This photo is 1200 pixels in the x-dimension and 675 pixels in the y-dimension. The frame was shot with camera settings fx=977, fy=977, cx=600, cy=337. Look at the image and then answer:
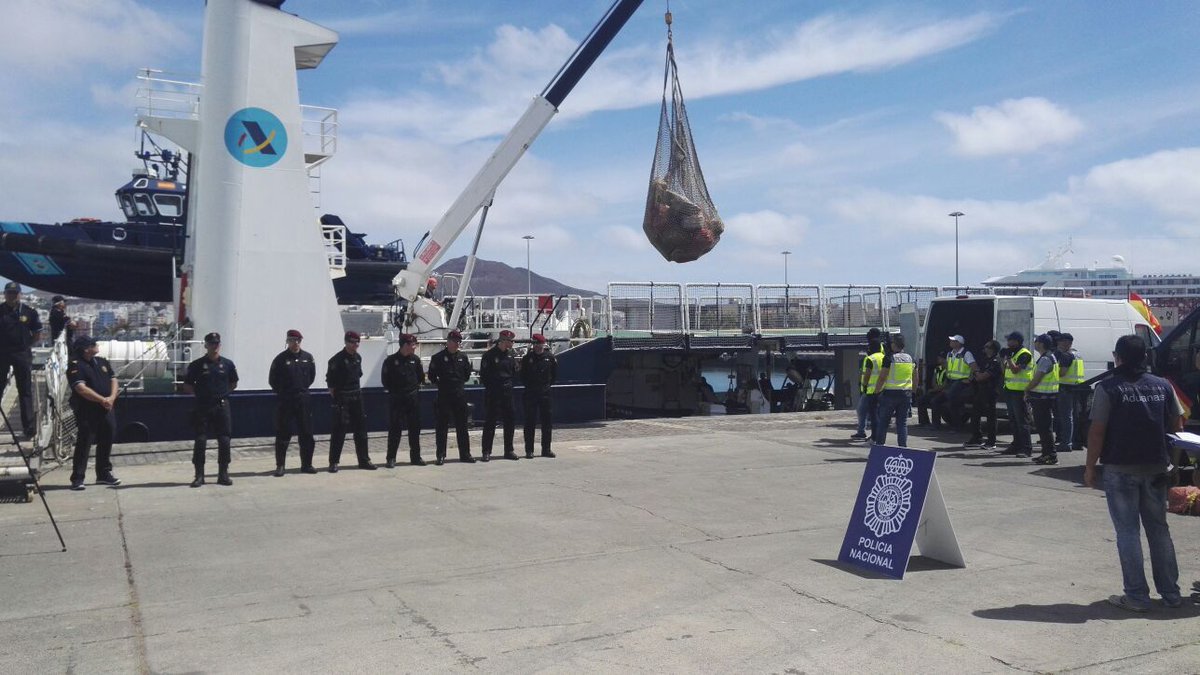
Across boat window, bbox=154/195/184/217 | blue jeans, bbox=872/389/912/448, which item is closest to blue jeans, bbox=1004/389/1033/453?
blue jeans, bbox=872/389/912/448

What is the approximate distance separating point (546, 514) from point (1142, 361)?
15.5 feet

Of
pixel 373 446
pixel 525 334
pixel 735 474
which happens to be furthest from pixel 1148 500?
pixel 525 334

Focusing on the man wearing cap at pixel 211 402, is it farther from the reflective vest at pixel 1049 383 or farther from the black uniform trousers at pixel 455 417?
the reflective vest at pixel 1049 383

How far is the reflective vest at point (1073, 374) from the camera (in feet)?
38.9

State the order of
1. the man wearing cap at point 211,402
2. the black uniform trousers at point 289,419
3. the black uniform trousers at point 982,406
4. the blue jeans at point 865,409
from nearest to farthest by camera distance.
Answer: the man wearing cap at point 211,402 < the black uniform trousers at point 289,419 < the black uniform trousers at point 982,406 < the blue jeans at point 865,409

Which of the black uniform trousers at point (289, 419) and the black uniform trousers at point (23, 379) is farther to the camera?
the black uniform trousers at point (23, 379)

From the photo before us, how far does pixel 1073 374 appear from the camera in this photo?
11.9m

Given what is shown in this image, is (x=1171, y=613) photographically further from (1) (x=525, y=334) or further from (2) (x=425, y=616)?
(1) (x=525, y=334)

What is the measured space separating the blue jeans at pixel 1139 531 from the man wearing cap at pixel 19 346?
1052 centimetres

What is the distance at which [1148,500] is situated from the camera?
5605mm

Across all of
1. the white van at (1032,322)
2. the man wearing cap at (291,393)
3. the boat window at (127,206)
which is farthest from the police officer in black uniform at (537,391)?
the boat window at (127,206)

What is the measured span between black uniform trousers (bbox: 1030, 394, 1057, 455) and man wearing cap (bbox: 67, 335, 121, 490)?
33.8ft

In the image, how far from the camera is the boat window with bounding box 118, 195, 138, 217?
24875mm

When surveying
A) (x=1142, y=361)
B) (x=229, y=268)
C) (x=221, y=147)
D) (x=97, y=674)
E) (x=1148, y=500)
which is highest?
(x=221, y=147)
